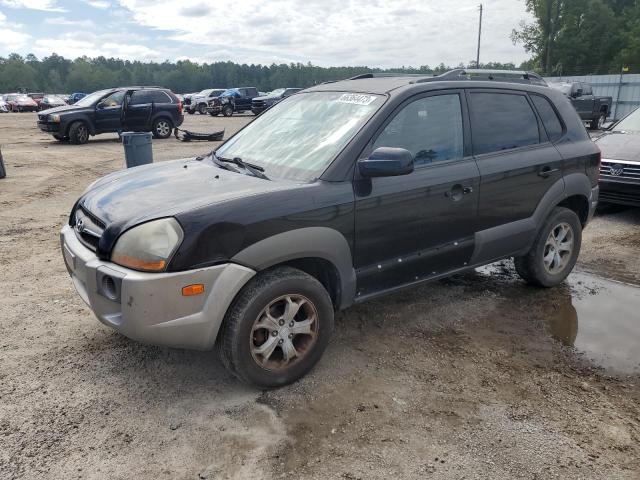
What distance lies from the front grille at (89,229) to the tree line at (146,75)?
97.5 m

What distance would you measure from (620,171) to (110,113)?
14420 mm

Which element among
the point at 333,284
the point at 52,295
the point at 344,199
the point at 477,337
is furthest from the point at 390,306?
the point at 52,295

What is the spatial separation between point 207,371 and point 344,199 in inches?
55.4

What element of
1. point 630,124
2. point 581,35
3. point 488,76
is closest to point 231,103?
point 630,124

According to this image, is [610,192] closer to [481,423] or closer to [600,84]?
[481,423]

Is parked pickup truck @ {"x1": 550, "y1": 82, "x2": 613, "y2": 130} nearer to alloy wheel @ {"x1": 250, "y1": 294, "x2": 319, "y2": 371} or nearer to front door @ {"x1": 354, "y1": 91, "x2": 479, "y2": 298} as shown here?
front door @ {"x1": 354, "y1": 91, "x2": 479, "y2": 298}

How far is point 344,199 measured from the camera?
322 centimetres

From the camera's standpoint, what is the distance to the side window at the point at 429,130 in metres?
3.53

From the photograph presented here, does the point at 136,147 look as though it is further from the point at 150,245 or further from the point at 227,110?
the point at 227,110

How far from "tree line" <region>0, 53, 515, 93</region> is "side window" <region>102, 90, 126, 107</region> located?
275 feet

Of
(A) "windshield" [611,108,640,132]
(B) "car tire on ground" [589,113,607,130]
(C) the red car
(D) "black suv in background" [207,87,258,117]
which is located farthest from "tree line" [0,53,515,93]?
(A) "windshield" [611,108,640,132]

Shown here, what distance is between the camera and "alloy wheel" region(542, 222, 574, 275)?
467 cm

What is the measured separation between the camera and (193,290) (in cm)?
275

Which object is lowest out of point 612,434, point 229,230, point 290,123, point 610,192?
point 612,434
